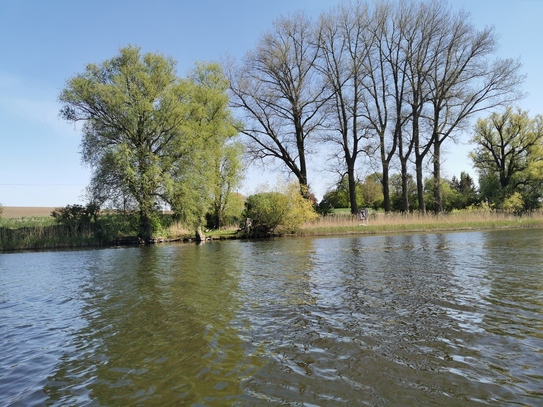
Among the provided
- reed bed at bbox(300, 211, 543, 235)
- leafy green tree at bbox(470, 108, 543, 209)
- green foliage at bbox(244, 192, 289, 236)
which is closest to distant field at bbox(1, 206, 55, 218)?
green foliage at bbox(244, 192, 289, 236)

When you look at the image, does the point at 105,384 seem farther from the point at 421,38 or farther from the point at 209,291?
the point at 421,38

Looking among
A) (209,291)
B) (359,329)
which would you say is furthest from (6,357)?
(359,329)

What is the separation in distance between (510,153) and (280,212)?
3359 centimetres

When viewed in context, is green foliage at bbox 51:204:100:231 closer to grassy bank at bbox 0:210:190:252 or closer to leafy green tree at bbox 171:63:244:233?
grassy bank at bbox 0:210:190:252

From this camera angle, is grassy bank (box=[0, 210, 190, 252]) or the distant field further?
the distant field

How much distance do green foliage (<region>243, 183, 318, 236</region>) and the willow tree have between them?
16.3ft

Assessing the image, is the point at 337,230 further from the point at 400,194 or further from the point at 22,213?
the point at 22,213

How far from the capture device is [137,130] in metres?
28.7

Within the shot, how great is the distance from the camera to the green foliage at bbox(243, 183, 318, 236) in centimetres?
2850

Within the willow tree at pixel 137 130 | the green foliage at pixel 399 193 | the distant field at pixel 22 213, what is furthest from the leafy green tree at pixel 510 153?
the distant field at pixel 22 213

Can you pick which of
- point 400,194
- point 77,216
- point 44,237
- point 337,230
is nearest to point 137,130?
point 77,216

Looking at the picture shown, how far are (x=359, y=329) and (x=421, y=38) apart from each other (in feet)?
111

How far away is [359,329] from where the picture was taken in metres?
5.71

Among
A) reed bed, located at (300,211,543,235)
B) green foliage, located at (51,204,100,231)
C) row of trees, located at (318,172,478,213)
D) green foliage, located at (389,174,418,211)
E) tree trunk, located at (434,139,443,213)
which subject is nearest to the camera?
reed bed, located at (300,211,543,235)
